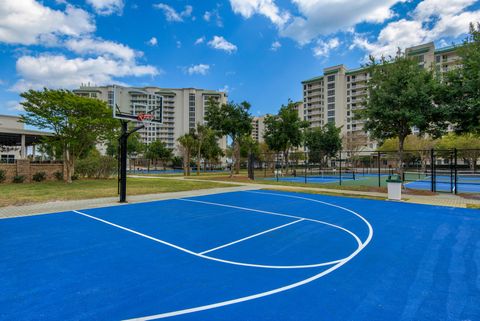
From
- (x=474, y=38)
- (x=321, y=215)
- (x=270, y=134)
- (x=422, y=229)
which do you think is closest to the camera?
(x=422, y=229)

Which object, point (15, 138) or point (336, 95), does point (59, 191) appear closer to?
point (15, 138)

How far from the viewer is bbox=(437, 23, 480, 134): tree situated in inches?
516

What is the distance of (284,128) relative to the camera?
3172cm

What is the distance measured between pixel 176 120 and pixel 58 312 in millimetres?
100905

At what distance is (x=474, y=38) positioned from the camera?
14539 mm

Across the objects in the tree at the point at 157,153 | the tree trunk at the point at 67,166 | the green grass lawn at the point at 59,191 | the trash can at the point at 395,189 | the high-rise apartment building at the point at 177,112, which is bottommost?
the green grass lawn at the point at 59,191

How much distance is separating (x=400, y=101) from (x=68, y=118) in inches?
896

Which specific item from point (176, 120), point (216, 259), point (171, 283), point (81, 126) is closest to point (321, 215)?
point (216, 259)

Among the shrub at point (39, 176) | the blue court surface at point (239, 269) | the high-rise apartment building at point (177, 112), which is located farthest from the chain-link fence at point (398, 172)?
the high-rise apartment building at point (177, 112)

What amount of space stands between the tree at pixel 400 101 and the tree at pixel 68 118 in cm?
1978

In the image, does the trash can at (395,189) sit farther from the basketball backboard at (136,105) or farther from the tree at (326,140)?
the tree at (326,140)

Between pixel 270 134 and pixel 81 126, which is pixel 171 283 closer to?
pixel 81 126

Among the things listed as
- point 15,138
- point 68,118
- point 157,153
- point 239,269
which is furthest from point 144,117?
point 157,153

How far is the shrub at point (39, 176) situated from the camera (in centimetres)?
2144
